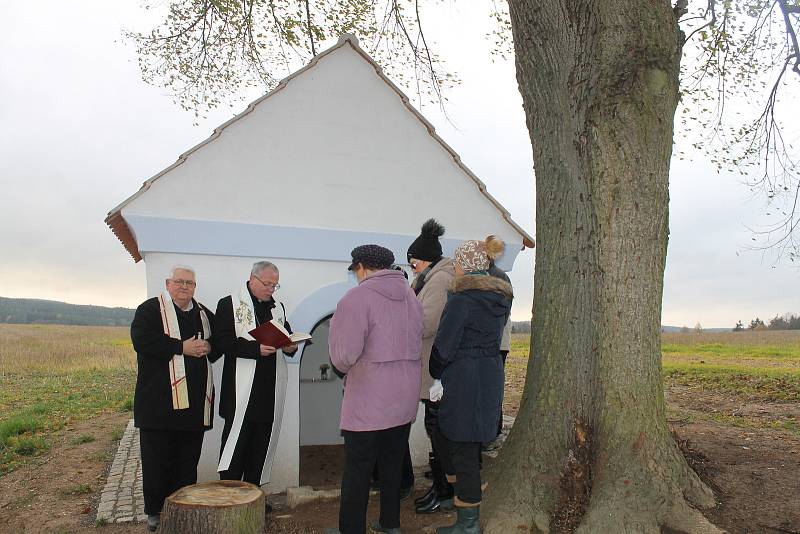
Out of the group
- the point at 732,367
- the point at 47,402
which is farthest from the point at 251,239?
the point at 732,367

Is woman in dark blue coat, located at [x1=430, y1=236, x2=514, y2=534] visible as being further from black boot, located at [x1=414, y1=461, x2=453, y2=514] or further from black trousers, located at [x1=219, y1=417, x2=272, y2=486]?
black trousers, located at [x1=219, y1=417, x2=272, y2=486]

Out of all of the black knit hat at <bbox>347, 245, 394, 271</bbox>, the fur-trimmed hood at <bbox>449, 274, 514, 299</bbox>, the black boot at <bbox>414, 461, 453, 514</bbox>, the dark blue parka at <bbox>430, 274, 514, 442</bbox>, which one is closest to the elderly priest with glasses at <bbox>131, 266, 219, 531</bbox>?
the black knit hat at <bbox>347, 245, 394, 271</bbox>

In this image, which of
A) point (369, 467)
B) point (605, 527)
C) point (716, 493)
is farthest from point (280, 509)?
point (716, 493)

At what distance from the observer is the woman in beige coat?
413 cm

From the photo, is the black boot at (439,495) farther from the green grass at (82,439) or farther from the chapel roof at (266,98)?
the green grass at (82,439)

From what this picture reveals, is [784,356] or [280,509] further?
[784,356]

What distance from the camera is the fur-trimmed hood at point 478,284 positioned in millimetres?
3691

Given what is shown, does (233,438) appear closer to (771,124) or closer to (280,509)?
(280,509)

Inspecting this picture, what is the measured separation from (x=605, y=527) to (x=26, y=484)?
229 inches

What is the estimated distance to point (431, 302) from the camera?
4.15 meters

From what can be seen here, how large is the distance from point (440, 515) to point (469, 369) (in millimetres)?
1341

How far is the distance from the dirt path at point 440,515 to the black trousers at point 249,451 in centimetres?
37

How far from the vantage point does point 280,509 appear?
475 centimetres

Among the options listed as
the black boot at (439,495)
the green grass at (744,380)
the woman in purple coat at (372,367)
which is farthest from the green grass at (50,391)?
the green grass at (744,380)
